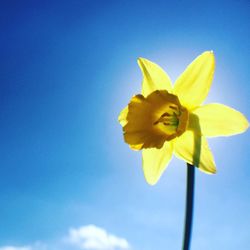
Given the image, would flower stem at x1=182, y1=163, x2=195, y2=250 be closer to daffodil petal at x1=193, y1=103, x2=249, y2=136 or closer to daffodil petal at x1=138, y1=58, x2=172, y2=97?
daffodil petal at x1=193, y1=103, x2=249, y2=136

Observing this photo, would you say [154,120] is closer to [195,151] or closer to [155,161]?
[155,161]

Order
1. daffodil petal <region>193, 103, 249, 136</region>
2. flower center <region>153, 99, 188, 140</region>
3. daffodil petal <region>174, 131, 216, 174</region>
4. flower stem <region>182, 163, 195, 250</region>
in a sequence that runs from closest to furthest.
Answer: flower stem <region>182, 163, 195, 250</region>, daffodil petal <region>174, 131, 216, 174</region>, daffodil petal <region>193, 103, 249, 136</region>, flower center <region>153, 99, 188, 140</region>

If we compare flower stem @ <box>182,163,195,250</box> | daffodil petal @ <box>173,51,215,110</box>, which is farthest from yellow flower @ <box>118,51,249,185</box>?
flower stem @ <box>182,163,195,250</box>

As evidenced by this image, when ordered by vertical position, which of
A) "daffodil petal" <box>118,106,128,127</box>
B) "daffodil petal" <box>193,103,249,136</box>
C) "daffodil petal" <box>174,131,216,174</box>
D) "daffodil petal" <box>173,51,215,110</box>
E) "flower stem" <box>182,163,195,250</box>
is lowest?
"flower stem" <box>182,163,195,250</box>

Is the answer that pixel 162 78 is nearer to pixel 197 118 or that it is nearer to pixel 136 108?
A: pixel 136 108

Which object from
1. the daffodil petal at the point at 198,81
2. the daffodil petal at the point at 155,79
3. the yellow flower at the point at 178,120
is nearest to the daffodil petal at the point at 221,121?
the yellow flower at the point at 178,120

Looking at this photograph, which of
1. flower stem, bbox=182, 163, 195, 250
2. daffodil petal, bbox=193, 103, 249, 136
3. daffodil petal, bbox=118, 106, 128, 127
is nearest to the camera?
flower stem, bbox=182, 163, 195, 250
